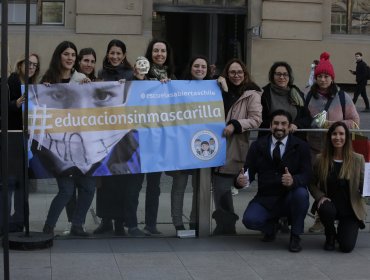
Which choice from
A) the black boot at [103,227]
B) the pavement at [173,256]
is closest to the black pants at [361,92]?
the pavement at [173,256]

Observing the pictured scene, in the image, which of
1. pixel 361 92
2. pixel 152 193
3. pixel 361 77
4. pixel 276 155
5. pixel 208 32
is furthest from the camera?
pixel 208 32

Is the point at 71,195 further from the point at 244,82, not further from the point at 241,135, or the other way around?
the point at 244,82

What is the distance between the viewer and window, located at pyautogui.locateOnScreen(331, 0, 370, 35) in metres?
23.0

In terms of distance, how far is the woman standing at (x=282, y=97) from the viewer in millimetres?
7684

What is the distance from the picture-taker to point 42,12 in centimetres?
2117

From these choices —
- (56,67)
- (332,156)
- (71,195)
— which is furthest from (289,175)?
(56,67)

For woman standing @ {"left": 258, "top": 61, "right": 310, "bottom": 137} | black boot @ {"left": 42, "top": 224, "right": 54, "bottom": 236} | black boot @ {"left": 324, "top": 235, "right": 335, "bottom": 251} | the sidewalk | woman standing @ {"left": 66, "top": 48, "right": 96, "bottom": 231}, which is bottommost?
the sidewalk

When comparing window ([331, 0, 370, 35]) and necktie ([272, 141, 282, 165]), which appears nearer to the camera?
necktie ([272, 141, 282, 165])

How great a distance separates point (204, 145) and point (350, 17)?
1698 cm

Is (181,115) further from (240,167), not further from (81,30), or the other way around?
(81,30)

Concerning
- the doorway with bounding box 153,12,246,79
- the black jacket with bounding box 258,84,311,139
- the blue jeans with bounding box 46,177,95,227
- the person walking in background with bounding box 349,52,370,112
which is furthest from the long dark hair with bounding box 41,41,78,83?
the person walking in background with bounding box 349,52,370,112

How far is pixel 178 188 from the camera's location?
7.54 meters

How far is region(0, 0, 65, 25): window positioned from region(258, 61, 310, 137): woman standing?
14379mm

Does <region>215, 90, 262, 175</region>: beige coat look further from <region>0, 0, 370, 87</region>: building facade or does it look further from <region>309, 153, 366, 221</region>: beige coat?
<region>0, 0, 370, 87</region>: building facade
